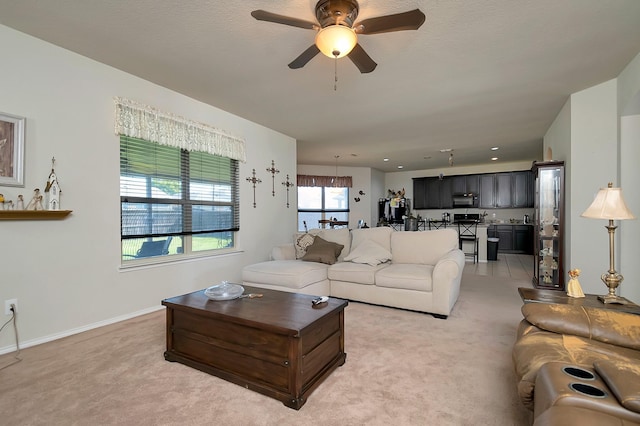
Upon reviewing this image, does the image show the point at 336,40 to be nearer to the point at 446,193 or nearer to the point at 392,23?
the point at 392,23

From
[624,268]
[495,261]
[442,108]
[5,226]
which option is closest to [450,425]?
[624,268]

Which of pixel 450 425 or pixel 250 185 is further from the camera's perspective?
pixel 250 185

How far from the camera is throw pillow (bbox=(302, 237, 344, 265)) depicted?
4.09 metres

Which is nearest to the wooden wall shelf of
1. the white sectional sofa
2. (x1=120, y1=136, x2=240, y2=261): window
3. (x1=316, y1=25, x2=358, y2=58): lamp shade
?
(x1=120, y1=136, x2=240, y2=261): window

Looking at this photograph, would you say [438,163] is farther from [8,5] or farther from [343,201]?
[8,5]

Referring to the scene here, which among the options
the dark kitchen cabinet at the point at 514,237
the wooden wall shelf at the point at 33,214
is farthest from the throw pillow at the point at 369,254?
the dark kitchen cabinet at the point at 514,237

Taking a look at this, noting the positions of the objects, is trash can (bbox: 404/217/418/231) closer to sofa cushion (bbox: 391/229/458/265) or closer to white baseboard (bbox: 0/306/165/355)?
sofa cushion (bbox: 391/229/458/265)

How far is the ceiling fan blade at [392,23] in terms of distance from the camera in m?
1.87

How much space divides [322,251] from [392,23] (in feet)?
9.30

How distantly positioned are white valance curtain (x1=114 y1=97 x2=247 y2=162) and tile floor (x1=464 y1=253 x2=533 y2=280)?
15.7 ft

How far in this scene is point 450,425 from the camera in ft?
5.14

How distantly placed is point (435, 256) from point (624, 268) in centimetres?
190

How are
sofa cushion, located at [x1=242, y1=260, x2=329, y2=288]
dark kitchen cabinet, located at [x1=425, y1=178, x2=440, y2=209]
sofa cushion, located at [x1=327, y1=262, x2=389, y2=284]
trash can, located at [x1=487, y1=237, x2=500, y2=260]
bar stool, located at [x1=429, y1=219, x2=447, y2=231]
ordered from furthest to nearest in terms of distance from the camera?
dark kitchen cabinet, located at [x1=425, y1=178, x2=440, y2=209] → bar stool, located at [x1=429, y1=219, x2=447, y2=231] → trash can, located at [x1=487, y1=237, x2=500, y2=260] → sofa cushion, located at [x1=327, y1=262, x2=389, y2=284] → sofa cushion, located at [x1=242, y1=260, x2=329, y2=288]

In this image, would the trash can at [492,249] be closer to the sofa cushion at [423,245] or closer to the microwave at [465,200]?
the microwave at [465,200]
